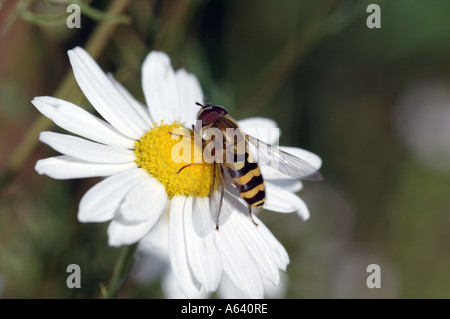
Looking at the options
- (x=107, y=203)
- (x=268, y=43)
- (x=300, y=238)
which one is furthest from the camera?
(x=268, y=43)

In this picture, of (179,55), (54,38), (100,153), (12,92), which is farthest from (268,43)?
(100,153)

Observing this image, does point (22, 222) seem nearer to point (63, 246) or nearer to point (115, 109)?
point (63, 246)

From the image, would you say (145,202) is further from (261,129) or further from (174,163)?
(261,129)

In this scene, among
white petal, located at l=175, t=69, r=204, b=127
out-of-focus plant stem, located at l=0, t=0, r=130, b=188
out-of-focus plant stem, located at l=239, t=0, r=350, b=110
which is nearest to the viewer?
white petal, located at l=175, t=69, r=204, b=127

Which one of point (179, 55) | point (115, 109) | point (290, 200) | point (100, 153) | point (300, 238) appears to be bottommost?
point (300, 238)

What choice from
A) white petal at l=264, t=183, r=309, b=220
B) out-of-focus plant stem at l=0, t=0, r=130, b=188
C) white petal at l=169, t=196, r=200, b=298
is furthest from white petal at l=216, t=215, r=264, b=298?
out-of-focus plant stem at l=0, t=0, r=130, b=188

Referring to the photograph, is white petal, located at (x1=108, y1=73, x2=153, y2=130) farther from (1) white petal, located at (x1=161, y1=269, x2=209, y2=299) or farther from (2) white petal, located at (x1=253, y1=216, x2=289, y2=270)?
(1) white petal, located at (x1=161, y1=269, x2=209, y2=299)

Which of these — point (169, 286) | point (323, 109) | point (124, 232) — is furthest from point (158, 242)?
point (323, 109)

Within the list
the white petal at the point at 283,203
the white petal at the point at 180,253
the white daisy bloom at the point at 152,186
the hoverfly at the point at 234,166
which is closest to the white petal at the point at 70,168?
the white daisy bloom at the point at 152,186

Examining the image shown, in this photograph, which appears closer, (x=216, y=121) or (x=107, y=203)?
(x=107, y=203)
